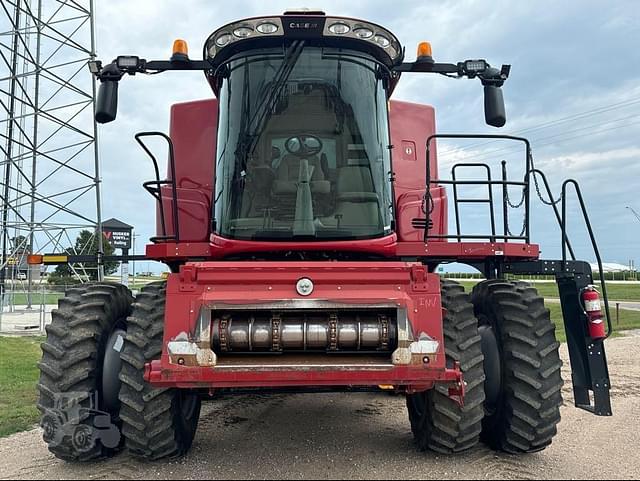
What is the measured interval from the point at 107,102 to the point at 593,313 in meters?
4.47

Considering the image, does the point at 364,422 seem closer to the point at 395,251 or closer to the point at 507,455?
the point at 507,455

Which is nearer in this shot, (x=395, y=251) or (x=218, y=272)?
(x=218, y=272)

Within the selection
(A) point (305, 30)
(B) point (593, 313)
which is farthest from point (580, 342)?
(A) point (305, 30)

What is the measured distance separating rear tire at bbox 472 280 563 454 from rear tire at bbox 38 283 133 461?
309cm

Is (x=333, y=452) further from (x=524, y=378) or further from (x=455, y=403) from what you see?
(x=524, y=378)

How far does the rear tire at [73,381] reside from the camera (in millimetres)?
4508

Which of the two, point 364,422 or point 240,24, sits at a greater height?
point 240,24

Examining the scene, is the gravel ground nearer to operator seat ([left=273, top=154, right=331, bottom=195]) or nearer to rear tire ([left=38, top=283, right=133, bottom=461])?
rear tire ([left=38, top=283, right=133, bottom=461])

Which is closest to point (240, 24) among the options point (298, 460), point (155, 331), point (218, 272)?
point (218, 272)

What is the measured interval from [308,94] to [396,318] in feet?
6.53

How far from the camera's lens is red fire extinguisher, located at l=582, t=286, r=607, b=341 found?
15.9ft

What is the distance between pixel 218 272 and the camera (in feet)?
13.7

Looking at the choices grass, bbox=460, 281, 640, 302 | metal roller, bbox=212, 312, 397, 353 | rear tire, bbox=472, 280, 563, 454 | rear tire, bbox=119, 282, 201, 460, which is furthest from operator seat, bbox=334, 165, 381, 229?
grass, bbox=460, 281, 640, 302

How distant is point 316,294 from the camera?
13.5ft
